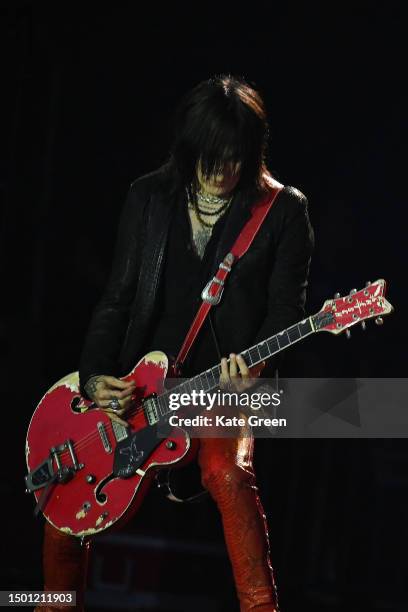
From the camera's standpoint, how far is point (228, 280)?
3451 mm

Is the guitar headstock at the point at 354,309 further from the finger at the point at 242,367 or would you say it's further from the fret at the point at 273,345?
the finger at the point at 242,367

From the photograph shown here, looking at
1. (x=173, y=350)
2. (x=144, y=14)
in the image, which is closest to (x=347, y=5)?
(x=144, y=14)

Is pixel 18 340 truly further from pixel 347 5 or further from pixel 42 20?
pixel 347 5

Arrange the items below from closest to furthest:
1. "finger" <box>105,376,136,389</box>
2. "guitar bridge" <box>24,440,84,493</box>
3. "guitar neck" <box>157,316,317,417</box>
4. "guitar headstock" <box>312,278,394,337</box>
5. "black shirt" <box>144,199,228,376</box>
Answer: "guitar headstock" <box>312,278,394,337</box>, "guitar neck" <box>157,316,317,417</box>, "finger" <box>105,376,136,389</box>, "black shirt" <box>144,199,228,376</box>, "guitar bridge" <box>24,440,84,493</box>

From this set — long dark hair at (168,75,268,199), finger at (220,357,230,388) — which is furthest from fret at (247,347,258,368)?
long dark hair at (168,75,268,199)

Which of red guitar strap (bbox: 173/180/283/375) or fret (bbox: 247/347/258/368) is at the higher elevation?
red guitar strap (bbox: 173/180/283/375)

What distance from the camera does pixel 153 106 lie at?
5.52 meters

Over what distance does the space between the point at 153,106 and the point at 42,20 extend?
759mm

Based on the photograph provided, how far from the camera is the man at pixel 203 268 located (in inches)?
132

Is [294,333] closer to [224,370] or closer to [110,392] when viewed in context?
[224,370]

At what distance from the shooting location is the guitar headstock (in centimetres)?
319

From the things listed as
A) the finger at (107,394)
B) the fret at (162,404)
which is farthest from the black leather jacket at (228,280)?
the fret at (162,404)

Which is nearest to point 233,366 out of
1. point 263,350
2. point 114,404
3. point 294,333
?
point 263,350

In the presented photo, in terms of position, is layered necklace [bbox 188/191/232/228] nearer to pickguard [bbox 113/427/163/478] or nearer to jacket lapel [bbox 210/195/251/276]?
jacket lapel [bbox 210/195/251/276]
